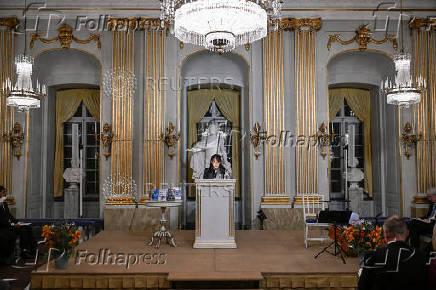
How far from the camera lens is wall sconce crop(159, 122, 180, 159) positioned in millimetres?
9968

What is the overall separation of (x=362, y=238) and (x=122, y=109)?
613cm

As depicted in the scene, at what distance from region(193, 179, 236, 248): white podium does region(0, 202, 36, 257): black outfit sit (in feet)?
10.1

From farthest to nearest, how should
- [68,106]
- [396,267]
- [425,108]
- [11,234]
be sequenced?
[68,106]
[425,108]
[11,234]
[396,267]

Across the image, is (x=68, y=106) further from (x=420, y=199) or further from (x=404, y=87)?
(x=420, y=199)

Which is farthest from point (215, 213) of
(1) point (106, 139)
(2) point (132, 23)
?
(2) point (132, 23)

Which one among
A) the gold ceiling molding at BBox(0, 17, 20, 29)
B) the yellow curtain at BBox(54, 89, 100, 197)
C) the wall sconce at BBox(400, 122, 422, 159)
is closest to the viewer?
the gold ceiling molding at BBox(0, 17, 20, 29)

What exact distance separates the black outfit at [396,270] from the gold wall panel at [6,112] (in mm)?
8895

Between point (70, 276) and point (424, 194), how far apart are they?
8.04 m

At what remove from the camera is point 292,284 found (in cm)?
577

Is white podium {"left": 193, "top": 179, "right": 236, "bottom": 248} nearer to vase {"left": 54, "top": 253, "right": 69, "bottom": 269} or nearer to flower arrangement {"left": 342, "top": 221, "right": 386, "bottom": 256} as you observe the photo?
flower arrangement {"left": 342, "top": 221, "right": 386, "bottom": 256}

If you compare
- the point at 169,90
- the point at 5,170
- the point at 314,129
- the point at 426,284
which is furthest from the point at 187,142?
the point at 426,284

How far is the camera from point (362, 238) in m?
6.36

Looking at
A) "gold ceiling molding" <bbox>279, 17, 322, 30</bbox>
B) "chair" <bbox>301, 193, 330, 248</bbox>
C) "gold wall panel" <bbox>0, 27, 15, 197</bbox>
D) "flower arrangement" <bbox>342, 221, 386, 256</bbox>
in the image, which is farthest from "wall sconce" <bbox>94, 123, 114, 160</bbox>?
"flower arrangement" <bbox>342, 221, 386, 256</bbox>

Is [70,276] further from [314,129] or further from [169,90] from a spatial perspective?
[314,129]
